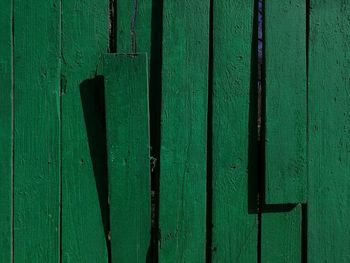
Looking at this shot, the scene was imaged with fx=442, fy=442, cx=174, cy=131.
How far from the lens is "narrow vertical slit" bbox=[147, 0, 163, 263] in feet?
5.75

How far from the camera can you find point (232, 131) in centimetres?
181

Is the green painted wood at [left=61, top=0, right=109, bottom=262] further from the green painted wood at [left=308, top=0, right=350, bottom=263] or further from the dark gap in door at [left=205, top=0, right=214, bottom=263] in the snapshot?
the green painted wood at [left=308, top=0, right=350, bottom=263]

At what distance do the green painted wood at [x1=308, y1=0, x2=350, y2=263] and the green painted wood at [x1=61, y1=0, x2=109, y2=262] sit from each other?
34.7 inches

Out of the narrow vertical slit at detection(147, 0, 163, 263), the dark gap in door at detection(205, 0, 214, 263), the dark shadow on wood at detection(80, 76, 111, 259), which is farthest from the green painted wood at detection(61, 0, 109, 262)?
the dark gap in door at detection(205, 0, 214, 263)

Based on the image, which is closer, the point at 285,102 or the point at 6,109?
the point at 6,109

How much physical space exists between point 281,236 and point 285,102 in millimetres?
567

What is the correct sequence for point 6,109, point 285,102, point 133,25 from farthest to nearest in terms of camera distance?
1. point 285,102
2. point 133,25
3. point 6,109

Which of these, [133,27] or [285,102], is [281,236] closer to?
[285,102]

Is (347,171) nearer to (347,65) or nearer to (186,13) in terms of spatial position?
(347,65)

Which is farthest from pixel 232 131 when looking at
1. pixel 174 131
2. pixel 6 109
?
pixel 6 109

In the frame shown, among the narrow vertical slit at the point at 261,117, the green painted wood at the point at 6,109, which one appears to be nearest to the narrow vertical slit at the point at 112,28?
the green painted wood at the point at 6,109

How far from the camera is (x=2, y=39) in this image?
1.62 meters

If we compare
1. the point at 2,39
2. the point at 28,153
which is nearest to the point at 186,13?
the point at 2,39

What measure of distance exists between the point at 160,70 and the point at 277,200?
28.4 inches
